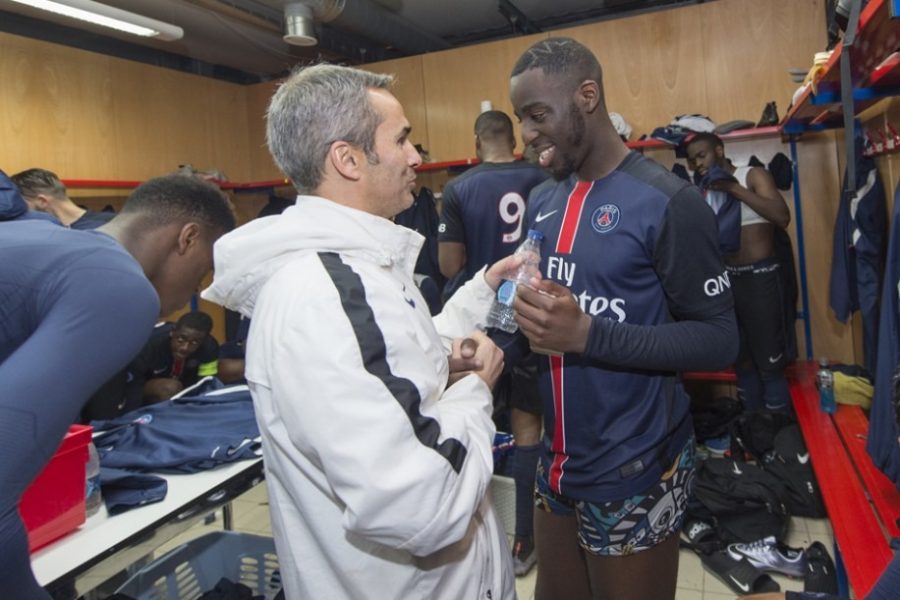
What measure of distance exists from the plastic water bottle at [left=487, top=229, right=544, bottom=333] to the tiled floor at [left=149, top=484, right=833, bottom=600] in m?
1.48

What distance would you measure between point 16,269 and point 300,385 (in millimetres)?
462

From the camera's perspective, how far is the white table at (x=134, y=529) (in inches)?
50.7


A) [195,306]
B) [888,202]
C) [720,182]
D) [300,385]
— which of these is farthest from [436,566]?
[195,306]

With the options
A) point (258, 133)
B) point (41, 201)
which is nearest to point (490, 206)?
point (41, 201)

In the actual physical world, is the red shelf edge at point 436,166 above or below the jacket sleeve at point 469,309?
above

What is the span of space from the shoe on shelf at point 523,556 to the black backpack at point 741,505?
0.85m

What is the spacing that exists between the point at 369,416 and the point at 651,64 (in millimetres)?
4533

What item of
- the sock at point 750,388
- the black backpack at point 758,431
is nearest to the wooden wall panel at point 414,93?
the sock at point 750,388

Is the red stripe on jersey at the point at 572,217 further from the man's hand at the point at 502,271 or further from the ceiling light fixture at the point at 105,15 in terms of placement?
the ceiling light fixture at the point at 105,15

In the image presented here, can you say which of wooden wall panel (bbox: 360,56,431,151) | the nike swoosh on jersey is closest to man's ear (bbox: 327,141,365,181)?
the nike swoosh on jersey

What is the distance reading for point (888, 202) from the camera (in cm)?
304

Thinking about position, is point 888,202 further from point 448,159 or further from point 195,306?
point 195,306

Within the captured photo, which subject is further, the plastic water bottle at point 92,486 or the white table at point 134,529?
the plastic water bottle at point 92,486

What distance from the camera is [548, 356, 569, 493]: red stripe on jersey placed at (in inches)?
57.3
